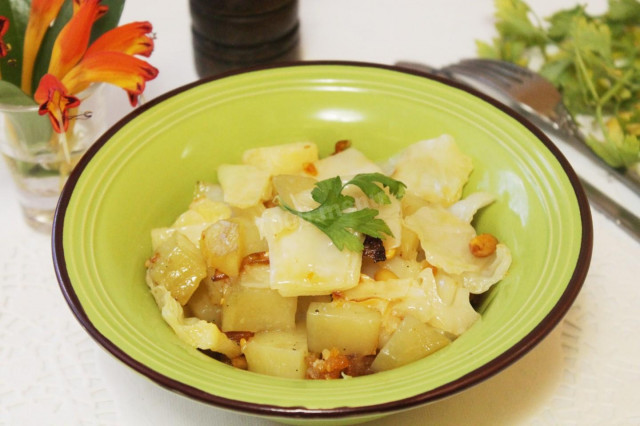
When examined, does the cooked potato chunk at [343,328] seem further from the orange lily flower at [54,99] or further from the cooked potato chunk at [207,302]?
the orange lily flower at [54,99]

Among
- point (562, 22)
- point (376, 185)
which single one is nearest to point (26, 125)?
point (376, 185)

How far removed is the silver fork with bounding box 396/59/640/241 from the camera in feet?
7.13

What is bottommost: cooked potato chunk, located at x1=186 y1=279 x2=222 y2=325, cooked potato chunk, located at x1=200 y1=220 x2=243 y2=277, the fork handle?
cooked potato chunk, located at x1=186 y1=279 x2=222 y2=325

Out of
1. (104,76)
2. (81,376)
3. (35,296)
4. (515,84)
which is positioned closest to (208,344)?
(81,376)

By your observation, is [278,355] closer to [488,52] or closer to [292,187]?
[292,187]

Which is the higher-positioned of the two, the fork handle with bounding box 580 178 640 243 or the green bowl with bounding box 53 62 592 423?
the green bowl with bounding box 53 62 592 423

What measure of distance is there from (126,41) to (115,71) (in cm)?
10

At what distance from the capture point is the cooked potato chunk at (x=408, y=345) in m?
1.38

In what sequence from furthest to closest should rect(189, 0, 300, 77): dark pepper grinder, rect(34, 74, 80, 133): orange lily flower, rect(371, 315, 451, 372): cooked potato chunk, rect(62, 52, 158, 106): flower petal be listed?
rect(189, 0, 300, 77): dark pepper grinder → rect(62, 52, 158, 106): flower petal → rect(34, 74, 80, 133): orange lily flower → rect(371, 315, 451, 372): cooked potato chunk

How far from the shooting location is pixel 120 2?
1895 millimetres

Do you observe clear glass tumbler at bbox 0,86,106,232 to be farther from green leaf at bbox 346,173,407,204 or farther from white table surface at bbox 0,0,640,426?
green leaf at bbox 346,173,407,204

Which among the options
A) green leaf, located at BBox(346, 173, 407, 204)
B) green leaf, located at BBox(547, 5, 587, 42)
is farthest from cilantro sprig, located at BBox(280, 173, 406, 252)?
green leaf, located at BBox(547, 5, 587, 42)

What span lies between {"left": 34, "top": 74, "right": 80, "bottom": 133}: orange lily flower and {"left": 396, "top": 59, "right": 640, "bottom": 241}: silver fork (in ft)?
3.52

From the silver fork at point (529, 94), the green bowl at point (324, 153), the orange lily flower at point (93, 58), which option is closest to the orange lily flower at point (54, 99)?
the orange lily flower at point (93, 58)
